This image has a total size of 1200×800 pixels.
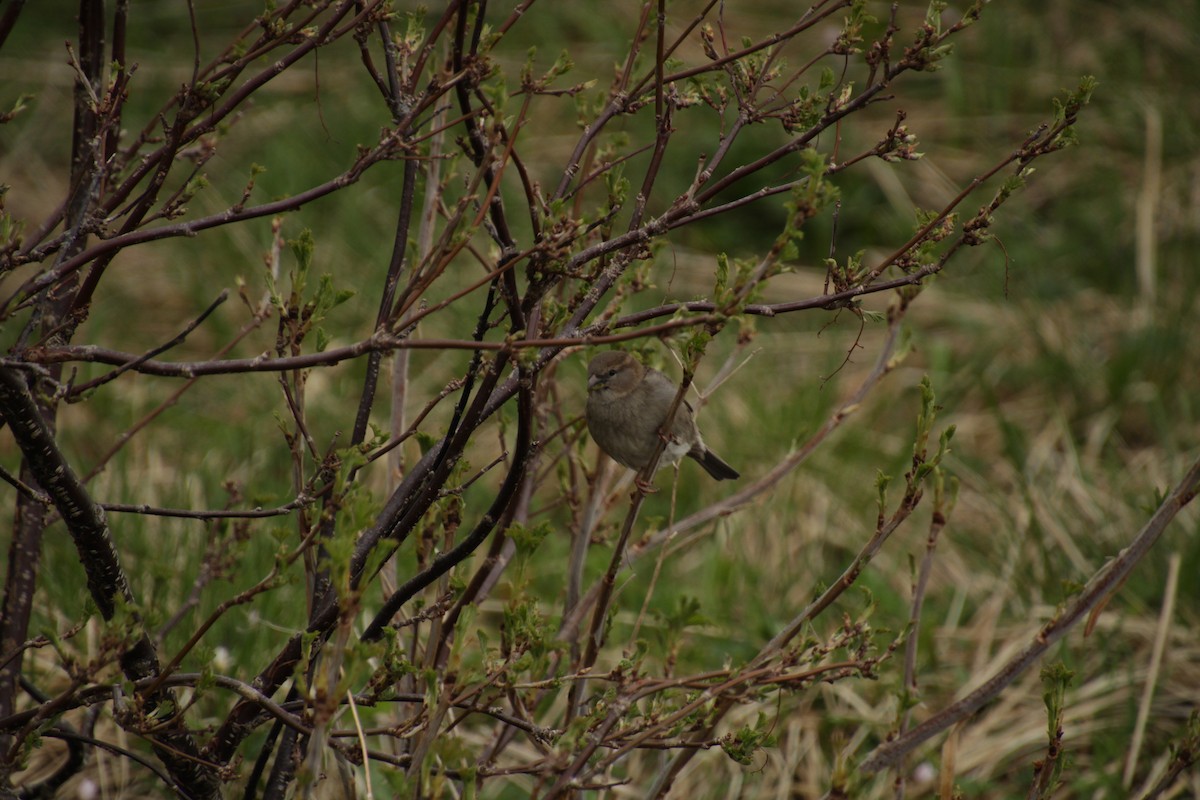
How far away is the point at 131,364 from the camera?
1.83m

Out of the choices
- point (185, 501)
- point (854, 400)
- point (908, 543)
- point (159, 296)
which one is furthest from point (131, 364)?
point (159, 296)

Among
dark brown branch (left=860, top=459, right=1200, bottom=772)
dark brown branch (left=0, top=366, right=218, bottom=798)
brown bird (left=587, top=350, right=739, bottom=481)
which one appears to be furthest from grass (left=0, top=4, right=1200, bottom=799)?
brown bird (left=587, top=350, right=739, bottom=481)

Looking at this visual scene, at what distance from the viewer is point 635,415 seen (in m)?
3.64

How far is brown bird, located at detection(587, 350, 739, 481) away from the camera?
3184 mm

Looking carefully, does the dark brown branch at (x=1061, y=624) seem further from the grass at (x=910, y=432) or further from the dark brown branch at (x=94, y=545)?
the dark brown branch at (x=94, y=545)

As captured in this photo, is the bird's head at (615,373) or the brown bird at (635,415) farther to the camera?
the bird's head at (615,373)

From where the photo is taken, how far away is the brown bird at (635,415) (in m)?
3.18

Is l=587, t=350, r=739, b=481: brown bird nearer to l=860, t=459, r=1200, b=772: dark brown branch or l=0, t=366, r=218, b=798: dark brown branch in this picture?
l=860, t=459, r=1200, b=772: dark brown branch

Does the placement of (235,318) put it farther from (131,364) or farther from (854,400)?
(131,364)

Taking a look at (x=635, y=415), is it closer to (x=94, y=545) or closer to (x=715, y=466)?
(x=715, y=466)

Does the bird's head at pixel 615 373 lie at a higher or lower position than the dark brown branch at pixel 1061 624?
higher

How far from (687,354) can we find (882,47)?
0.68 metres

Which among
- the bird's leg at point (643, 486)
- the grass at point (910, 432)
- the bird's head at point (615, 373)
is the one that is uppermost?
the bird's leg at point (643, 486)

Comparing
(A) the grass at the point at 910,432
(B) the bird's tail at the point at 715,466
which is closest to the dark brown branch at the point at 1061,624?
(A) the grass at the point at 910,432
